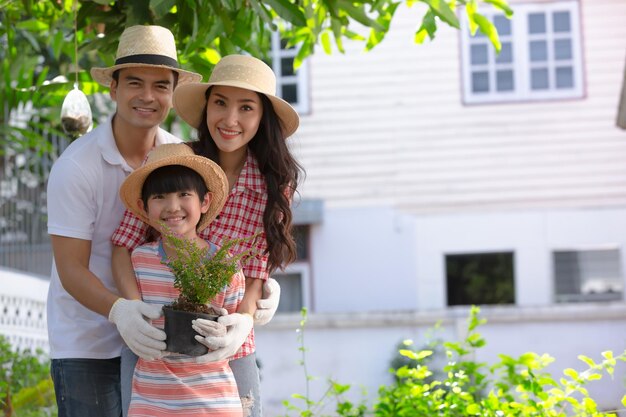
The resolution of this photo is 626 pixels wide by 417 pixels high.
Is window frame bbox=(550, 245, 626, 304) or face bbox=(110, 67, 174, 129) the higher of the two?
face bbox=(110, 67, 174, 129)

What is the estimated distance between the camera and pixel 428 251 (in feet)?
46.0

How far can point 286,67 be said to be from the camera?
48.3ft

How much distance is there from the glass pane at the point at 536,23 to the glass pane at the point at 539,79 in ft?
1.65

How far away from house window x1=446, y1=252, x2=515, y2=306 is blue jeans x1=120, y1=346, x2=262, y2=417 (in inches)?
472

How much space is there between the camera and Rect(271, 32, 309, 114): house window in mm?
14359

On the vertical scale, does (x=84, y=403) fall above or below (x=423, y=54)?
below

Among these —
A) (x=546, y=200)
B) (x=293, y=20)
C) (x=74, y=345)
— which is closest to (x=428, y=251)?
(x=546, y=200)

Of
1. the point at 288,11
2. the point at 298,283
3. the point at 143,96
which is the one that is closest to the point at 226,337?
the point at 143,96

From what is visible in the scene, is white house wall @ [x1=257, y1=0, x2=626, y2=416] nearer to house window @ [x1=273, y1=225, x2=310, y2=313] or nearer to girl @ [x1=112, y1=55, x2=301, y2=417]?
house window @ [x1=273, y1=225, x2=310, y2=313]

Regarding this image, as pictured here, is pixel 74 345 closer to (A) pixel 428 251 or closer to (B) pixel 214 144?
(B) pixel 214 144

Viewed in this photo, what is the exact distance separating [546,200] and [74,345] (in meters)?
11.2

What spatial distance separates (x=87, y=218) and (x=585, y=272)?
1166cm

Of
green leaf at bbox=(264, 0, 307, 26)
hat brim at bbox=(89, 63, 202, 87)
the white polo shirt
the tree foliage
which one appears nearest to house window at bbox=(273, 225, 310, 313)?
the tree foliage

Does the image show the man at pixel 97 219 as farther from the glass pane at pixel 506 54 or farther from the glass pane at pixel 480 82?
the glass pane at pixel 506 54
